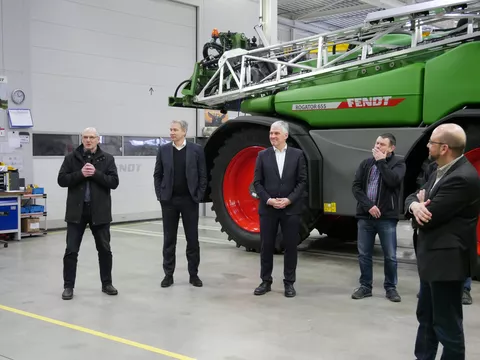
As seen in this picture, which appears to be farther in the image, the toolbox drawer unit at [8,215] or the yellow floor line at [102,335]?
the toolbox drawer unit at [8,215]

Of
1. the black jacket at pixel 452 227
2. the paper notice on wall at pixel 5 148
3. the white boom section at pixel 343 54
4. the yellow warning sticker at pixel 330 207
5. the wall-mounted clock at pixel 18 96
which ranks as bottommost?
the yellow warning sticker at pixel 330 207

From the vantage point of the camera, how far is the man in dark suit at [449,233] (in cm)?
318

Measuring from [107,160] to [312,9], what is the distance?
1295 cm

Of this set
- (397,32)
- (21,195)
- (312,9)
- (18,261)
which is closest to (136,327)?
(18,261)

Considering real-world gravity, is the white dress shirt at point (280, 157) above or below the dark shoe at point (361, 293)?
above

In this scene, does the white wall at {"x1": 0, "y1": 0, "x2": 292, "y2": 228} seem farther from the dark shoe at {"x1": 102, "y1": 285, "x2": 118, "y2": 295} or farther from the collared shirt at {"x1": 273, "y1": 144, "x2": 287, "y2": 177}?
the collared shirt at {"x1": 273, "y1": 144, "x2": 287, "y2": 177}

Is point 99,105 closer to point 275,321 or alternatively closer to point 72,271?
point 72,271

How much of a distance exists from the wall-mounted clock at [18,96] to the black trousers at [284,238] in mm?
6167

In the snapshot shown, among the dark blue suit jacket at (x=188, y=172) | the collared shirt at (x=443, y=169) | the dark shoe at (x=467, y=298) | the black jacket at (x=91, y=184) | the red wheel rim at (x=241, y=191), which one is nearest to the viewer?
the collared shirt at (x=443, y=169)

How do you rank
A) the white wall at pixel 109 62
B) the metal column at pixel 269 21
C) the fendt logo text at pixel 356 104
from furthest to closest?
the white wall at pixel 109 62
the metal column at pixel 269 21
the fendt logo text at pixel 356 104

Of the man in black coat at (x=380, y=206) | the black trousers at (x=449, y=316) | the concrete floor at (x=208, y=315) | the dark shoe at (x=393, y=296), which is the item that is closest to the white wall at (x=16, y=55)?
the concrete floor at (x=208, y=315)

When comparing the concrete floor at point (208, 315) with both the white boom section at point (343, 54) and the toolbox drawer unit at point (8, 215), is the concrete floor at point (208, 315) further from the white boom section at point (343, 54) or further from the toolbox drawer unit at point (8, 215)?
the white boom section at point (343, 54)

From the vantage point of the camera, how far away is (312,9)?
17156mm

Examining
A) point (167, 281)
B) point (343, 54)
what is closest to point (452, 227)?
point (167, 281)
